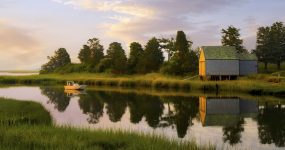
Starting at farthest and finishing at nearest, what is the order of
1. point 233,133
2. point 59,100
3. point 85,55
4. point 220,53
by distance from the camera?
point 85,55
point 220,53
point 59,100
point 233,133

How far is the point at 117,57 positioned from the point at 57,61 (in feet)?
149

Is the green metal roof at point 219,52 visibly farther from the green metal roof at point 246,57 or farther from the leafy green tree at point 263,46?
the leafy green tree at point 263,46

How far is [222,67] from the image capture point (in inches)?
3123

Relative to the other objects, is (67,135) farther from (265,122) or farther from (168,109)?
(168,109)

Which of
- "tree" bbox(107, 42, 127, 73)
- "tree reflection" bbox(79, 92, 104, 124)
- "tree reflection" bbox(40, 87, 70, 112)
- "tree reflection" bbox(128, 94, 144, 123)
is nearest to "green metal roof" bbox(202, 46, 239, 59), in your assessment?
"tree reflection" bbox(40, 87, 70, 112)

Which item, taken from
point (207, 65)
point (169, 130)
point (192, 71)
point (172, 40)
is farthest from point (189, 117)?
point (172, 40)

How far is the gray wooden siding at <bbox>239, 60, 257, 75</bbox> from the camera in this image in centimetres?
8325

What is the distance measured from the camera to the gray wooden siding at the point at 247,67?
83.2 m

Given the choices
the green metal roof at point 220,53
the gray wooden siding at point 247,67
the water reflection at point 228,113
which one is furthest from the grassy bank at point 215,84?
the water reflection at point 228,113

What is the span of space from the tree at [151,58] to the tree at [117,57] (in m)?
6.89

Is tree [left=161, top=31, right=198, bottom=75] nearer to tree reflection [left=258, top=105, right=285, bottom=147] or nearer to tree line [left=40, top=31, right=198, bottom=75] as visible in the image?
tree line [left=40, top=31, right=198, bottom=75]

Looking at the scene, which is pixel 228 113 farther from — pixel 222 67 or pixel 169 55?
pixel 169 55

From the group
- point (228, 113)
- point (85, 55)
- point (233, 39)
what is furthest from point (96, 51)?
point (228, 113)

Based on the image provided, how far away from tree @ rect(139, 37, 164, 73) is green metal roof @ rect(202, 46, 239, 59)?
2361 cm
